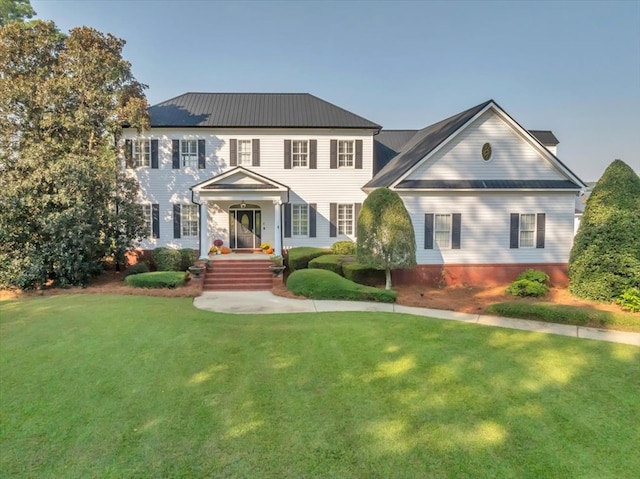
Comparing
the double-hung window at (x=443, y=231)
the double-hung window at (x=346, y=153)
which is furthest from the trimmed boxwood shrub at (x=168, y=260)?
the double-hung window at (x=443, y=231)

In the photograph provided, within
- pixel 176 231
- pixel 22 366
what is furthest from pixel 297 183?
pixel 22 366

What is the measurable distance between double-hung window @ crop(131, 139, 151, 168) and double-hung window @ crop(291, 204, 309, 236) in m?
7.24

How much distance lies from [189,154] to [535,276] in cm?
1566

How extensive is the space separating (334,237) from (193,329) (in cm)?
1159

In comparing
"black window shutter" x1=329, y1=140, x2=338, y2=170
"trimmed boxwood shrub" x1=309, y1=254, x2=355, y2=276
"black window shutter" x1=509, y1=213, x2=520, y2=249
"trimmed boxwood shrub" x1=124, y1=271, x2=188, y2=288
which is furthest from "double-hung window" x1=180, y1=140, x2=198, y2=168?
"black window shutter" x1=509, y1=213, x2=520, y2=249

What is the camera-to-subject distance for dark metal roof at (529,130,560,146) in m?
24.9

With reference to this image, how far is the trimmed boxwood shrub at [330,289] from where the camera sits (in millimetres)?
11820

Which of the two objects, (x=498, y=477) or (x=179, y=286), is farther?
(x=179, y=286)

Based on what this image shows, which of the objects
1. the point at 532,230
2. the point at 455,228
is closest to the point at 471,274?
the point at 455,228

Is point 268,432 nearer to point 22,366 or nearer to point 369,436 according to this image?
point 369,436

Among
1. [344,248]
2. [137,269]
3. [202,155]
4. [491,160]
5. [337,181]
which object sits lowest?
[137,269]

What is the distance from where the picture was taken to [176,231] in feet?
61.4

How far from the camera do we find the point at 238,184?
16.9 metres

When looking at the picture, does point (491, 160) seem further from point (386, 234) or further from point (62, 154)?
point (62, 154)
